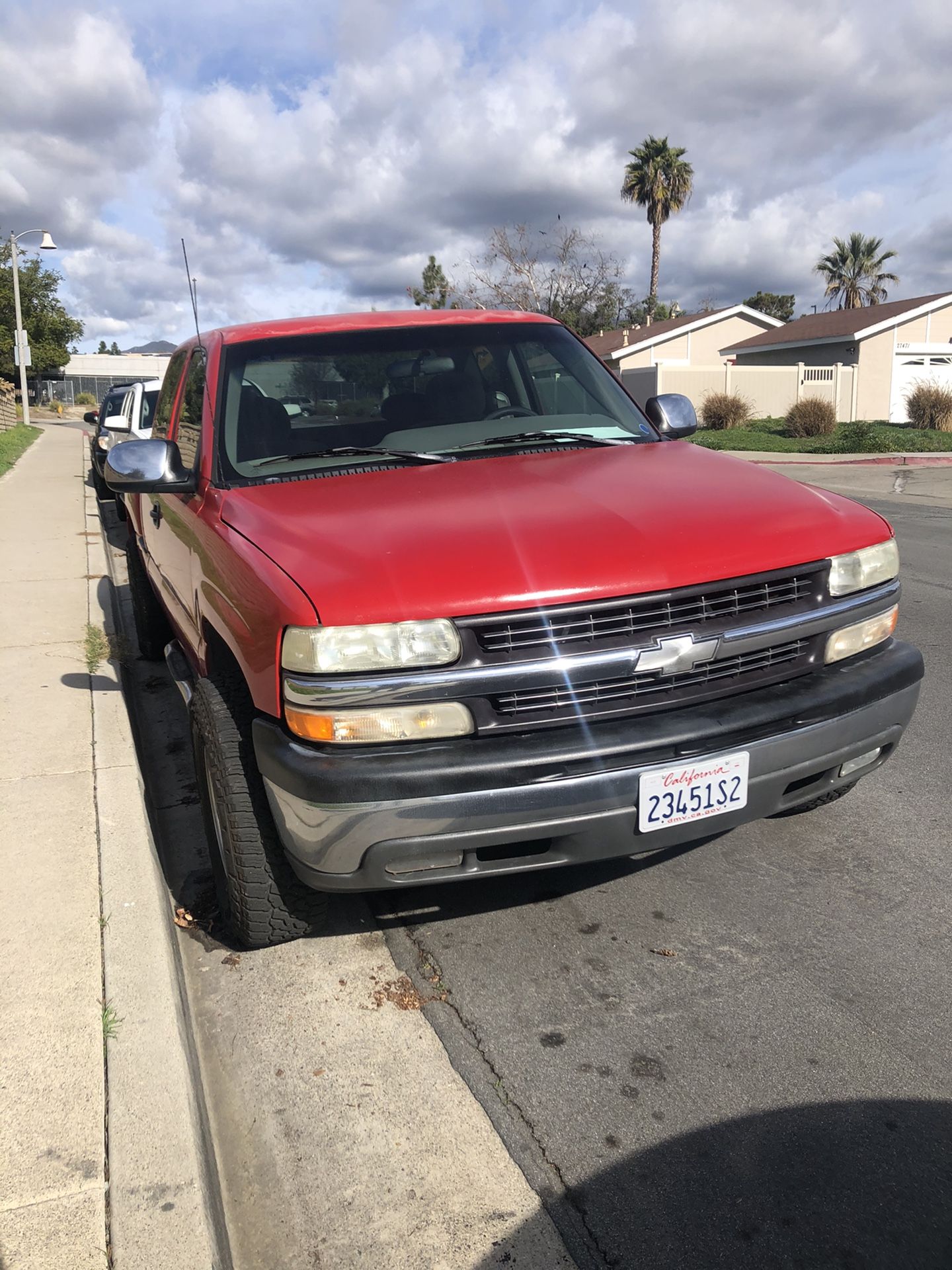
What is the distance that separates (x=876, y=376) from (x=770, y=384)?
3.97m

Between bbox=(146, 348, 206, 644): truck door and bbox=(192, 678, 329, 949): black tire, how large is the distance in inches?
29.1

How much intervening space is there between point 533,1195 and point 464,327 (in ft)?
10.9

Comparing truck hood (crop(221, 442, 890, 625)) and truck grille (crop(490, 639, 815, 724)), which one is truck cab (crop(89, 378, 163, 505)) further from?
truck grille (crop(490, 639, 815, 724))

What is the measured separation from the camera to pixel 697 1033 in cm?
280

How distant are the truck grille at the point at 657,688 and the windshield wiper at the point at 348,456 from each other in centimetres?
125

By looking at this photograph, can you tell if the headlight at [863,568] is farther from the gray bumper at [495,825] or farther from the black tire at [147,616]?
the black tire at [147,616]

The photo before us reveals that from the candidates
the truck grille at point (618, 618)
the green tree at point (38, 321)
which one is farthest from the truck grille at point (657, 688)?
the green tree at point (38, 321)

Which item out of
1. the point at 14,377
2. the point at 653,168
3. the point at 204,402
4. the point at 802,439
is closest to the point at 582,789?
the point at 204,402

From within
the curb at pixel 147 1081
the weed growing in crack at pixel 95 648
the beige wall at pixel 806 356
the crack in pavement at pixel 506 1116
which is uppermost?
the beige wall at pixel 806 356

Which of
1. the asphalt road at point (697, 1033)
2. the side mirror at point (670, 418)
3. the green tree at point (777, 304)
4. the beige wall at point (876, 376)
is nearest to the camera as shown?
the asphalt road at point (697, 1033)

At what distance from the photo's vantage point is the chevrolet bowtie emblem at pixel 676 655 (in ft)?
9.18

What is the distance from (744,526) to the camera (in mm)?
3025

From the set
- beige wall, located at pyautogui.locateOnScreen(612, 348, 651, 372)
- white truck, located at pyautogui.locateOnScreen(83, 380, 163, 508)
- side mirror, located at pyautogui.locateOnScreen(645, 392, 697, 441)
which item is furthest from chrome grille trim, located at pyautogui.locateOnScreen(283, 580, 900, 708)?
beige wall, located at pyautogui.locateOnScreen(612, 348, 651, 372)

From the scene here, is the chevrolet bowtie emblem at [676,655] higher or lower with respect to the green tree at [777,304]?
lower
